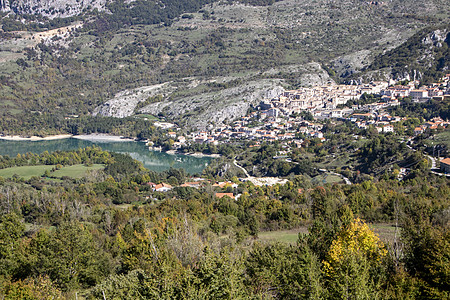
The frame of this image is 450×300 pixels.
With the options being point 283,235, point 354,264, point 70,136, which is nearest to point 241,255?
point 354,264

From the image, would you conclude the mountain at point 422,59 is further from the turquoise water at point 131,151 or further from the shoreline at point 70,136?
the shoreline at point 70,136

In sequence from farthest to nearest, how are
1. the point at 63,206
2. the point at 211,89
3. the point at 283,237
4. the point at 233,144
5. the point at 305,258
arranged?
the point at 211,89, the point at 233,144, the point at 63,206, the point at 283,237, the point at 305,258

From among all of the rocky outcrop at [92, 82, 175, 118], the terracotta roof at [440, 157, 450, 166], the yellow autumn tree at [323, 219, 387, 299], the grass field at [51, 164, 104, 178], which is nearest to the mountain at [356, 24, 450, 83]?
the terracotta roof at [440, 157, 450, 166]

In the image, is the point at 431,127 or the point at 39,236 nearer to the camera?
the point at 39,236

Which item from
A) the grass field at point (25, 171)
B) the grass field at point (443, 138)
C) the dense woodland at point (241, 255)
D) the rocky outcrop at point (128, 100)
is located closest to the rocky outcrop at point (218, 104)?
the rocky outcrop at point (128, 100)

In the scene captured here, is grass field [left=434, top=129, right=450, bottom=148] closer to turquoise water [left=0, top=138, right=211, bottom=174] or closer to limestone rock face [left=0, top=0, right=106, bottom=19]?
turquoise water [left=0, top=138, right=211, bottom=174]

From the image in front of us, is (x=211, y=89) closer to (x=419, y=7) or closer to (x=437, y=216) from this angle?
(x=419, y=7)

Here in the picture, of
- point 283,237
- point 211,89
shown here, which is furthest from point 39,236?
point 211,89
